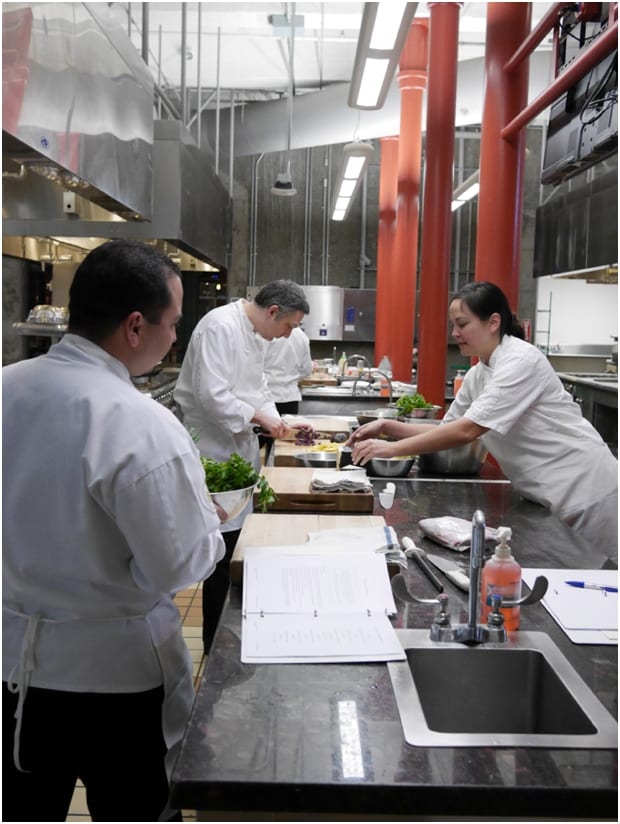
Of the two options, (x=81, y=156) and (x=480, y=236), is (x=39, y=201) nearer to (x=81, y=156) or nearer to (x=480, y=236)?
(x=81, y=156)

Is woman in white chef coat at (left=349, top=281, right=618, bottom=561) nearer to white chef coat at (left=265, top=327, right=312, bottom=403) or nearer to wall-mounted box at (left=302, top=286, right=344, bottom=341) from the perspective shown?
white chef coat at (left=265, top=327, right=312, bottom=403)

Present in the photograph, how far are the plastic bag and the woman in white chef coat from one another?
491 mm

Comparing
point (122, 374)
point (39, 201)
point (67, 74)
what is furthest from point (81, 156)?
point (122, 374)

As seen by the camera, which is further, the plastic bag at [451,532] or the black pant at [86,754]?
the plastic bag at [451,532]

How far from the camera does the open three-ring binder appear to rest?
1.55 metres

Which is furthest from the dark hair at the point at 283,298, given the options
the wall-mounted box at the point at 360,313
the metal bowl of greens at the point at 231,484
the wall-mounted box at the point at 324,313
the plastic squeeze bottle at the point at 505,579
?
the wall-mounted box at the point at 360,313

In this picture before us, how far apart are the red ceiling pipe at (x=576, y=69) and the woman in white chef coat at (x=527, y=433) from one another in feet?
5.35

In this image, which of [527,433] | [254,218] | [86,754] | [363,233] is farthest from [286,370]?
[363,233]

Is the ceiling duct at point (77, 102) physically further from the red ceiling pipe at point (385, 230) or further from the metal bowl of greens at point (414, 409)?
the red ceiling pipe at point (385, 230)

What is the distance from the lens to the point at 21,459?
4.71 ft

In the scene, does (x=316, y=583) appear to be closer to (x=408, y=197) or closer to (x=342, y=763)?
(x=342, y=763)

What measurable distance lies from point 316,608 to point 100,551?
0.53 meters

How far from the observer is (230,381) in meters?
3.98

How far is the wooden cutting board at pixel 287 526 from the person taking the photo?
2168mm
